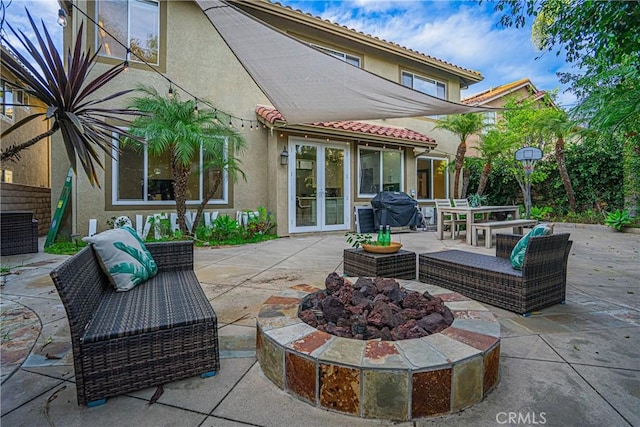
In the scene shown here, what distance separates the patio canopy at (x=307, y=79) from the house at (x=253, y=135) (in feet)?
4.22

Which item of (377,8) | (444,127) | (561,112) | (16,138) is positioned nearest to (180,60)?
(377,8)

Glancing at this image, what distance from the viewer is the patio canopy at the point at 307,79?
10.1 ft

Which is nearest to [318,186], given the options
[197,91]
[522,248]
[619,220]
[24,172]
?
[197,91]

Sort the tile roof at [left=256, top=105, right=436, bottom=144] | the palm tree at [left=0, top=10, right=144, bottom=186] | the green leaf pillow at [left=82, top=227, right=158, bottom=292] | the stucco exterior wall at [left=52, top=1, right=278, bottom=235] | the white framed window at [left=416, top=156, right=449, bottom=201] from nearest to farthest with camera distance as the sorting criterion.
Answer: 1. the green leaf pillow at [left=82, top=227, right=158, bottom=292]
2. the palm tree at [left=0, top=10, right=144, bottom=186]
3. the stucco exterior wall at [left=52, top=1, right=278, bottom=235]
4. the tile roof at [left=256, top=105, right=436, bottom=144]
5. the white framed window at [left=416, top=156, right=449, bottom=201]

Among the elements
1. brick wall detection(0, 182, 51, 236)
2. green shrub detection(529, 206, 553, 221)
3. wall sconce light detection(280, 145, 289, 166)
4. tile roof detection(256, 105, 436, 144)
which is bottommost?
green shrub detection(529, 206, 553, 221)

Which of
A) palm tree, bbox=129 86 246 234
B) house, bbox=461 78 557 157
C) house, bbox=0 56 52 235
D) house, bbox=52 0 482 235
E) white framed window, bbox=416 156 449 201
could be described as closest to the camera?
palm tree, bbox=129 86 246 234

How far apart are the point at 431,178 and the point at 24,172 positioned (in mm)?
11495

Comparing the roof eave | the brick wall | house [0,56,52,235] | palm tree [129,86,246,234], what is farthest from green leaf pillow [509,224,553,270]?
the brick wall

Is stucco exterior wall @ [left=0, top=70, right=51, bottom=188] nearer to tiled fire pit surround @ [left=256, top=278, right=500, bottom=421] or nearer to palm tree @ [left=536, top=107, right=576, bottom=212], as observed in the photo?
tiled fire pit surround @ [left=256, top=278, right=500, bottom=421]

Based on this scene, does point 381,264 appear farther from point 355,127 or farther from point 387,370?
point 355,127

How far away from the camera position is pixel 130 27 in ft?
21.0

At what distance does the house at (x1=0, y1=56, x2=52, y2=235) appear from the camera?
23.0ft

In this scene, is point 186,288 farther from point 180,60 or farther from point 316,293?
point 180,60

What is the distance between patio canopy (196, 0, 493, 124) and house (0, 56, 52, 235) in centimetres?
579
